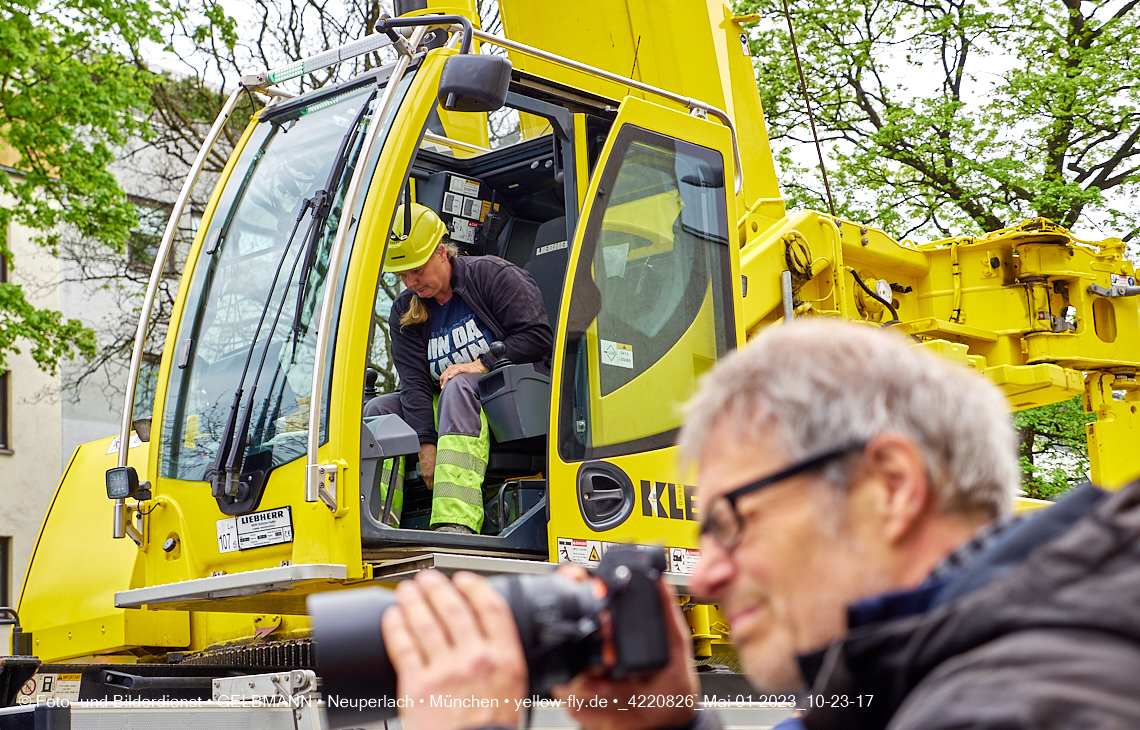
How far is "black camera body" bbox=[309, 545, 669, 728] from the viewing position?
1386 mm

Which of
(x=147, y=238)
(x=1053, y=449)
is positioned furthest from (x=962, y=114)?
(x=147, y=238)

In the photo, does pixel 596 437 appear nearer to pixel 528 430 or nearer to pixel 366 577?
pixel 528 430

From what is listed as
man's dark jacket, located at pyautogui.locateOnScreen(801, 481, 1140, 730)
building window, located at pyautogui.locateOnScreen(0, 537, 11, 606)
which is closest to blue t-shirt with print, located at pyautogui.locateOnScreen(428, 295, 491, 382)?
man's dark jacket, located at pyautogui.locateOnScreen(801, 481, 1140, 730)

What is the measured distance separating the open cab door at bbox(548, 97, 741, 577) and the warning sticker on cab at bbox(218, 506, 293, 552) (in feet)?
3.21

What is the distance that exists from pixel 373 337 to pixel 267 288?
2.32ft

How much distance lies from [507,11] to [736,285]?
2.28 m

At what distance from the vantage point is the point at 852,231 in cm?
705

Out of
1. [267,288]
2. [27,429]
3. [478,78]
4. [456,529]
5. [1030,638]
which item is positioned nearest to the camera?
[1030,638]

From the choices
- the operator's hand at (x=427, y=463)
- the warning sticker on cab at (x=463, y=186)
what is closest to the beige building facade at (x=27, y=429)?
the warning sticker on cab at (x=463, y=186)

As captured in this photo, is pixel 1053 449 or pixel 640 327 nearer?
pixel 640 327

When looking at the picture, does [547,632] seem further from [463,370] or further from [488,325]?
[488,325]

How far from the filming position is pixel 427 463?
529 centimetres

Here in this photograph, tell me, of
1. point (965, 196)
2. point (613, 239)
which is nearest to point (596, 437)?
point (613, 239)

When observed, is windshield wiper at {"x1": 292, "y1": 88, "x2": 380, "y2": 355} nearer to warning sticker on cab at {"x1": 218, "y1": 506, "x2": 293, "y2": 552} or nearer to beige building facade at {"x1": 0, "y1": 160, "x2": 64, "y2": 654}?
warning sticker on cab at {"x1": 218, "y1": 506, "x2": 293, "y2": 552}
